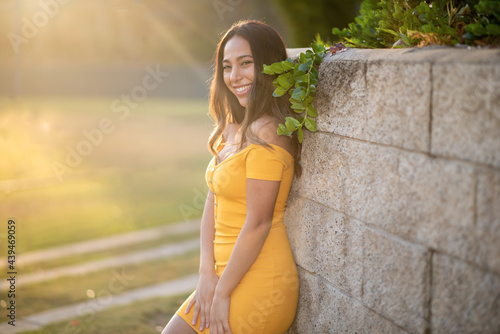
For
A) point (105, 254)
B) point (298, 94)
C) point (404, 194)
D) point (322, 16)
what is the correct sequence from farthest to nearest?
point (322, 16)
point (105, 254)
point (298, 94)
point (404, 194)

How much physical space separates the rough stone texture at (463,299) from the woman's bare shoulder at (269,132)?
90 cm

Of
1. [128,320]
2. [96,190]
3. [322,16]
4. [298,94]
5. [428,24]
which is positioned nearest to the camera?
[428,24]

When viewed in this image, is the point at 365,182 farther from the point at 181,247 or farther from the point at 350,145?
the point at 181,247

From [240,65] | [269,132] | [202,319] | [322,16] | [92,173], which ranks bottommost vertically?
[92,173]

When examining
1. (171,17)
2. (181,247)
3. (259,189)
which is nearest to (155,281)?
(181,247)

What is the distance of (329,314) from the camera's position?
214 cm

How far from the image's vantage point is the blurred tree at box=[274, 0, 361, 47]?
22.3 feet

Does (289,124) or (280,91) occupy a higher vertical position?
(280,91)

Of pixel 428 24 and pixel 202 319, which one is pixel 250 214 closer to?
pixel 202 319

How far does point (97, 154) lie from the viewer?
34.2 ft

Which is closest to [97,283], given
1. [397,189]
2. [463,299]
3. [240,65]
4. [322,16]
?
[240,65]

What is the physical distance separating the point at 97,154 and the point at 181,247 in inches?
219

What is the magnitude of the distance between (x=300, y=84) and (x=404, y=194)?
70 cm

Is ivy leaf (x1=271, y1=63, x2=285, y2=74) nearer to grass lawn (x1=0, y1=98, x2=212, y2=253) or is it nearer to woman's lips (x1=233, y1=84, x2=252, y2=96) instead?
woman's lips (x1=233, y1=84, x2=252, y2=96)
